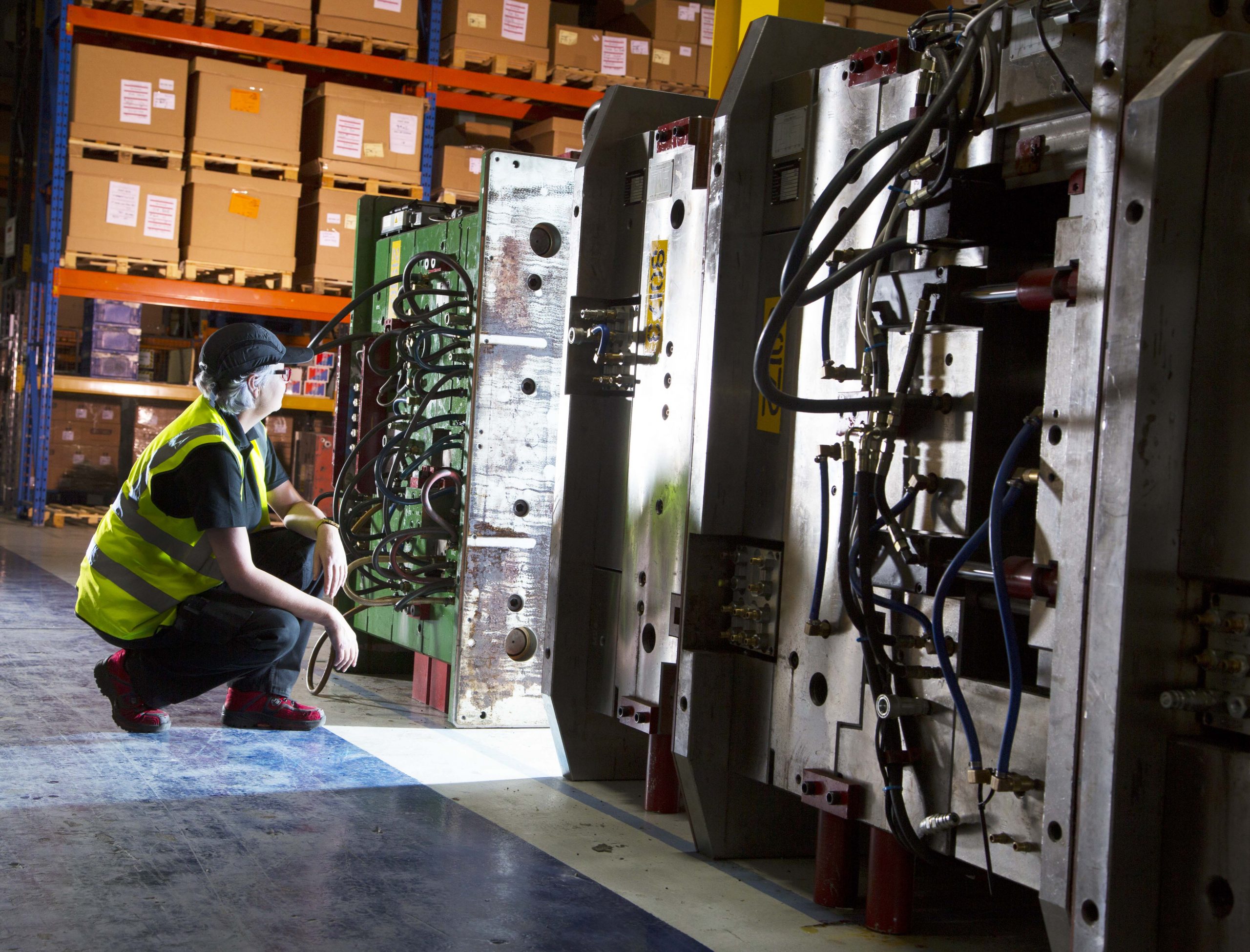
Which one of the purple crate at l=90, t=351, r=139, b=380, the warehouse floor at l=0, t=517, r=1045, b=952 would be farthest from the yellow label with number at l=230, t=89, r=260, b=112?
the warehouse floor at l=0, t=517, r=1045, b=952

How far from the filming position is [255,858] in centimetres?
308

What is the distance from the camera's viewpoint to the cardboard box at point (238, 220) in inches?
372

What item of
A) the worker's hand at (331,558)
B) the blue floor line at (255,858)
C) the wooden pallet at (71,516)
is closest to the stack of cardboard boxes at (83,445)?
the wooden pallet at (71,516)

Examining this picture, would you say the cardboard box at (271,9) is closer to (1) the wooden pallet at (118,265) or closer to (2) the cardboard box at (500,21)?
(2) the cardboard box at (500,21)

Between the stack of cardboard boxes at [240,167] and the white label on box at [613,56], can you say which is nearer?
the stack of cardboard boxes at [240,167]

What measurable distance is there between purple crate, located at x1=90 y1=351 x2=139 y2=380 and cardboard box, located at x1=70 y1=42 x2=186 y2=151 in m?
2.22

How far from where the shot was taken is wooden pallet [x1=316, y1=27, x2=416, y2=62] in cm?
1001

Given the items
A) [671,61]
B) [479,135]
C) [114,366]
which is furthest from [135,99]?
[671,61]

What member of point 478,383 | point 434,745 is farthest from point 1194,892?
point 478,383

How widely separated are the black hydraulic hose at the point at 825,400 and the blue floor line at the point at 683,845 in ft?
3.77

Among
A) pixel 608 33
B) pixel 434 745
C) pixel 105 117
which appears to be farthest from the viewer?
pixel 608 33

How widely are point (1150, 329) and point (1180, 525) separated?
0.32 m

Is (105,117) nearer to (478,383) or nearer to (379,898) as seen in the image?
(478,383)

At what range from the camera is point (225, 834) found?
3.25m
